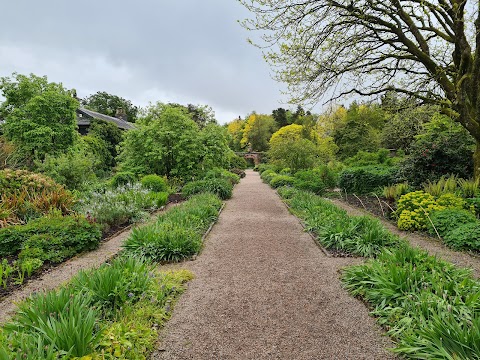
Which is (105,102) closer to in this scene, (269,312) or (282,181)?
(282,181)

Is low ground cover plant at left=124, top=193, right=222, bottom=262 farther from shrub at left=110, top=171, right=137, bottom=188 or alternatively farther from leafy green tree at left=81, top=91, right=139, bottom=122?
leafy green tree at left=81, top=91, right=139, bottom=122

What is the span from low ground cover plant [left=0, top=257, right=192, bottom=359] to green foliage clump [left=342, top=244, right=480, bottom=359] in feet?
7.95

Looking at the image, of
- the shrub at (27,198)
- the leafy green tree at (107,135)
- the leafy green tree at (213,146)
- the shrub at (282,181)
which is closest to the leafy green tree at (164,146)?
the leafy green tree at (213,146)

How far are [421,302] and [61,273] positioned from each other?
499 cm

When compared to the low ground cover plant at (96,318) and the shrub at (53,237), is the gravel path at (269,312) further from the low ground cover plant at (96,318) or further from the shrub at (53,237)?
the shrub at (53,237)

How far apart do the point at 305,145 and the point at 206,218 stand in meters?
12.6

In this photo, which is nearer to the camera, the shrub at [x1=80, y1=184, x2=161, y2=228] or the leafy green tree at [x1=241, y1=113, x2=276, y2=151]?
the shrub at [x1=80, y1=184, x2=161, y2=228]

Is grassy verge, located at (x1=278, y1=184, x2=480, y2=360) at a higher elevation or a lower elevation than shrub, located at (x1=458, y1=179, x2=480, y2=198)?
lower

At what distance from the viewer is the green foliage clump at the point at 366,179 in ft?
37.6

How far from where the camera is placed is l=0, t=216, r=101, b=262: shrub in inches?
199

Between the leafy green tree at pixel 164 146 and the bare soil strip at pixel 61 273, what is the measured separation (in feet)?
27.0

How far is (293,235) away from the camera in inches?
282

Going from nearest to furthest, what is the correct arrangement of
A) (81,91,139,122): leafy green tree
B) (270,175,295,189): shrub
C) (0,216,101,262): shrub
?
(0,216,101,262): shrub
(270,175,295,189): shrub
(81,91,139,122): leafy green tree

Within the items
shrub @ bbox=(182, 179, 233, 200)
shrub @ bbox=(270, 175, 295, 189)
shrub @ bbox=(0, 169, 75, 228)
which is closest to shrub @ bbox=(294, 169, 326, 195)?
shrub @ bbox=(270, 175, 295, 189)
